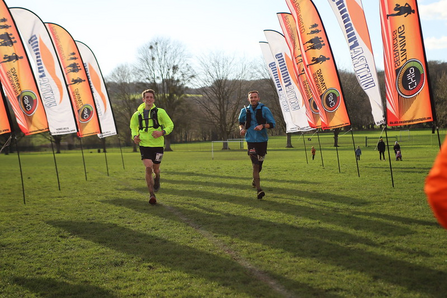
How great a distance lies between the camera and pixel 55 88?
14.2m

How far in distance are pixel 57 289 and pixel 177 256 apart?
151 centimetres

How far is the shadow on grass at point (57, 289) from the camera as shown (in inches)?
159

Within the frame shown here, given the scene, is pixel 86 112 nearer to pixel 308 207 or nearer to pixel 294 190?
→ pixel 294 190

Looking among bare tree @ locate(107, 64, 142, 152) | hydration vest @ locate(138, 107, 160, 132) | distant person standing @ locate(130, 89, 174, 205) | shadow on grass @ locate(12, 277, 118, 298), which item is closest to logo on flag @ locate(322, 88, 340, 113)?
distant person standing @ locate(130, 89, 174, 205)

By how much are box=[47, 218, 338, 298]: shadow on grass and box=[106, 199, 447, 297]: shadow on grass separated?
321 mm

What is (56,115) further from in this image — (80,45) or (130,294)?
(130,294)

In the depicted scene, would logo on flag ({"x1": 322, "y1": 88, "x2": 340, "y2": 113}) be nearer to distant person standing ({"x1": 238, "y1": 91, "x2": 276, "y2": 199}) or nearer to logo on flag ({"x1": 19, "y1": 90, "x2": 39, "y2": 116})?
distant person standing ({"x1": 238, "y1": 91, "x2": 276, "y2": 199})

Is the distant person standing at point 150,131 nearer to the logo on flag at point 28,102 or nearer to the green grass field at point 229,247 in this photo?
the green grass field at point 229,247

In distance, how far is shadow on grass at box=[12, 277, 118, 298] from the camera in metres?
4.04

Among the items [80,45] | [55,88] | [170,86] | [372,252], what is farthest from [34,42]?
[170,86]

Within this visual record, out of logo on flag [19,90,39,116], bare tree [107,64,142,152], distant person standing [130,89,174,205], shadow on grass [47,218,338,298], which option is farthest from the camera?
bare tree [107,64,142,152]

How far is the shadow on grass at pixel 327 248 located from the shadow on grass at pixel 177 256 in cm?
32

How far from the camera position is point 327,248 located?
17.5 ft

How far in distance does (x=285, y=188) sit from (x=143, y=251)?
6694 mm
